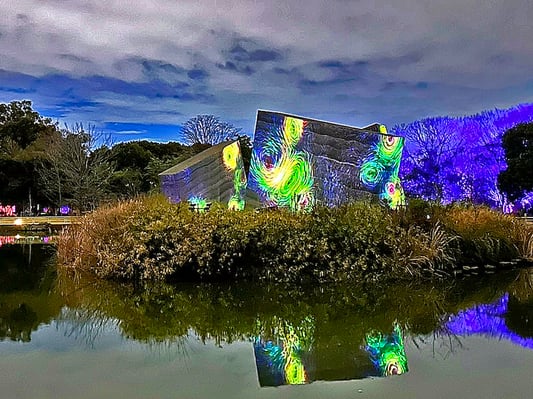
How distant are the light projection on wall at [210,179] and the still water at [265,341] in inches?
280

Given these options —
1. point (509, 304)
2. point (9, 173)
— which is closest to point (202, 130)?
point (9, 173)

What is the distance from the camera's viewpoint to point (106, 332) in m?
6.37

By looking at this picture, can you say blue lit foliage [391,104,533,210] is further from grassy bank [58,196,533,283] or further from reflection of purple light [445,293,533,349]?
reflection of purple light [445,293,533,349]

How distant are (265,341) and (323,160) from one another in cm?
970

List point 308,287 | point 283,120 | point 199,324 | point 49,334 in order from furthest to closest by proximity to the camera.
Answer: point 283,120
point 308,287
point 199,324
point 49,334

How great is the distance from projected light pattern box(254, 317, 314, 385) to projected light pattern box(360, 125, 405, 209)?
8.84 metres

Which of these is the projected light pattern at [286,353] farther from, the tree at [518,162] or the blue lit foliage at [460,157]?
the blue lit foliage at [460,157]

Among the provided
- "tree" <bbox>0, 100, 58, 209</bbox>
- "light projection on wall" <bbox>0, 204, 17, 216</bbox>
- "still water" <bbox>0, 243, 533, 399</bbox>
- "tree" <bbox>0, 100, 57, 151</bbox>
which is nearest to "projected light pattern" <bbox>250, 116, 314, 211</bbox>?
"still water" <bbox>0, 243, 533, 399</bbox>

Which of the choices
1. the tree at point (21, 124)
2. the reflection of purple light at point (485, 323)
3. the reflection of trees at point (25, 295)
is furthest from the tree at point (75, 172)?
the reflection of purple light at point (485, 323)

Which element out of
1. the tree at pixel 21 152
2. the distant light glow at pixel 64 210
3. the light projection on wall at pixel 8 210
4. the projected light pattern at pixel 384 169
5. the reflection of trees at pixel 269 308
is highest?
the tree at pixel 21 152

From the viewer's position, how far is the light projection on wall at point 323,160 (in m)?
15.0

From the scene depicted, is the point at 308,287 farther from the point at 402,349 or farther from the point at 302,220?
the point at 402,349

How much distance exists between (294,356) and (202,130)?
1250 inches

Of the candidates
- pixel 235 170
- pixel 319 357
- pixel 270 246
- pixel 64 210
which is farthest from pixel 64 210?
pixel 319 357
